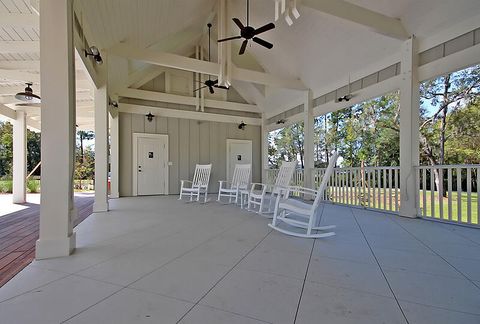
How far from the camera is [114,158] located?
6918 mm

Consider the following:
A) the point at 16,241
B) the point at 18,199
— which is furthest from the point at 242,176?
the point at 18,199

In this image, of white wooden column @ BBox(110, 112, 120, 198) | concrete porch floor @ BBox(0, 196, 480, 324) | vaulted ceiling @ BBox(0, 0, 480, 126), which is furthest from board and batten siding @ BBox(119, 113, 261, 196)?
concrete porch floor @ BBox(0, 196, 480, 324)

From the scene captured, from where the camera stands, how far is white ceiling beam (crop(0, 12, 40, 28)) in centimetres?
284

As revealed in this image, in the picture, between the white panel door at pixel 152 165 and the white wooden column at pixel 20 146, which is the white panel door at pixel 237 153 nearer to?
the white panel door at pixel 152 165

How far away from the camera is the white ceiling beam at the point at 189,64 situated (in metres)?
4.77

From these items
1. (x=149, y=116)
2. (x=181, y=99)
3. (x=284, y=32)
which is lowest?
(x=149, y=116)

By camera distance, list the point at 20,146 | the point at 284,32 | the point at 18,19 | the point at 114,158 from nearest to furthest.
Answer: the point at 18,19 → the point at 284,32 → the point at 20,146 → the point at 114,158

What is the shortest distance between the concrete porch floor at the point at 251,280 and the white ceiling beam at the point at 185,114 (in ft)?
16.9

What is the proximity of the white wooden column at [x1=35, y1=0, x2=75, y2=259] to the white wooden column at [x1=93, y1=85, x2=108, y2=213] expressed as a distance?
95.3 inches

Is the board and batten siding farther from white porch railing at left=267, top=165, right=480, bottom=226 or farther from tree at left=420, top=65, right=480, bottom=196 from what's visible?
tree at left=420, top=65, right=480, bottom=196

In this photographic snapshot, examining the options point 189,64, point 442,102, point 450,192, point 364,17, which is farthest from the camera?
point 442,102

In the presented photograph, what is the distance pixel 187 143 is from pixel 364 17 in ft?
18.5

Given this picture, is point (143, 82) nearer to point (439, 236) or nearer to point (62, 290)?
point (62, 290)

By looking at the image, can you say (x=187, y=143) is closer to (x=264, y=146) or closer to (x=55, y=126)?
(x=264, y=146)
